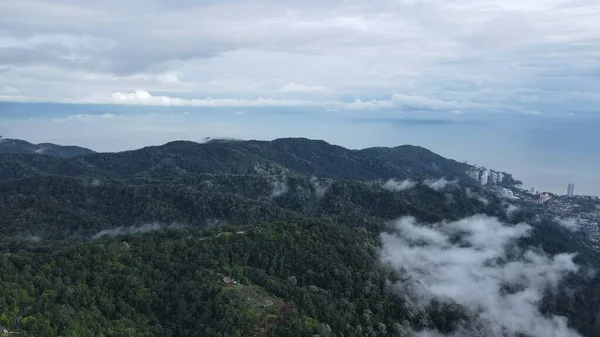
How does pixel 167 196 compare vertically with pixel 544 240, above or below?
above

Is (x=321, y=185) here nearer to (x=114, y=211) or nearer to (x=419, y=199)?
(x=419, y=199)

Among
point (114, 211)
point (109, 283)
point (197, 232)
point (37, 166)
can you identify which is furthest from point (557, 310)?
point (37, 166)

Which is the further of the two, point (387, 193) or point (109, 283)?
point (387, 193)

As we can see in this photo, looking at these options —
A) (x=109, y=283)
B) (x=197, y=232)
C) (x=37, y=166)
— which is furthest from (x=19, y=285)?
(x=37, y=166)

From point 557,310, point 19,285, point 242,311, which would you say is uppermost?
point 19,285

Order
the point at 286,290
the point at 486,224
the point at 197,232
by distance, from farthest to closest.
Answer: the point at 486,224, the point at 197,232, the point at 286,290

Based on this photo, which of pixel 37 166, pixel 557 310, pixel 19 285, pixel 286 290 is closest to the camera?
pixel 19 285
